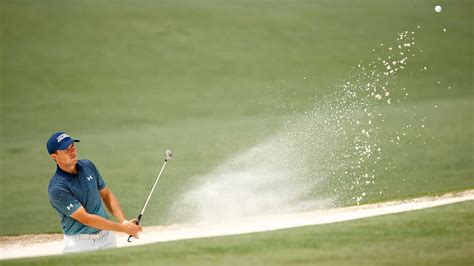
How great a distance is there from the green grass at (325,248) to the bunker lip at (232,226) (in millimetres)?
1835

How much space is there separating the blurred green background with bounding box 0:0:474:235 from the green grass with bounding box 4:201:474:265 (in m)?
3.76

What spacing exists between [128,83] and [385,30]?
7693mm

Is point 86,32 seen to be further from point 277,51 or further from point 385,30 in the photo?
point 385,30

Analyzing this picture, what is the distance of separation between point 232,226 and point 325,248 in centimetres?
330

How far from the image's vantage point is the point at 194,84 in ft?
67.0

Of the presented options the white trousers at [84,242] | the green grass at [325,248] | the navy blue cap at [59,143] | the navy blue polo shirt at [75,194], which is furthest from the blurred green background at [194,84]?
the navy blue cap at [59,143]

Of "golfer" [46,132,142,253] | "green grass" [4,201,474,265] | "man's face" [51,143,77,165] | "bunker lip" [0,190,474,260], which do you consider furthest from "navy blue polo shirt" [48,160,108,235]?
"bunker lip" [0,190,474,260]

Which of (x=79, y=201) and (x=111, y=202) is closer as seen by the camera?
(x=79, y=201)

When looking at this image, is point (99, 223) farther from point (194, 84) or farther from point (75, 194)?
point (194, 84)

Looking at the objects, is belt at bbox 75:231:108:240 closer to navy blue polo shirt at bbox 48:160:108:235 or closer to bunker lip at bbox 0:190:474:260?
navy blue polo shirt at bbox 48:160:108:235

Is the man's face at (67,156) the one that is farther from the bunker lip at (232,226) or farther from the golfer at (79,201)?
the bunker lip at (232,226)

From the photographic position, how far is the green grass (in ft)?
21.4

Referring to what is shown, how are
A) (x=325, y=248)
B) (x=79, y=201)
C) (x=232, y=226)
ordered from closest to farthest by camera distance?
(x=325, y=248) < (x=79, y=201) < (x=232, y=226)

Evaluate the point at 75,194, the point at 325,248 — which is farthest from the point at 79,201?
the point at 325,248
